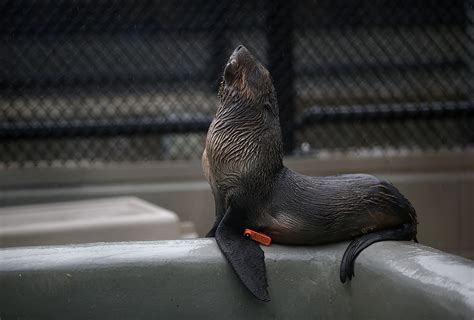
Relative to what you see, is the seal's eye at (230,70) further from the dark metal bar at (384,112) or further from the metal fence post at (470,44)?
the metal fence post at (470,44)

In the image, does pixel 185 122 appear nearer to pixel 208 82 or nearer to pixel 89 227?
pixel 208 82

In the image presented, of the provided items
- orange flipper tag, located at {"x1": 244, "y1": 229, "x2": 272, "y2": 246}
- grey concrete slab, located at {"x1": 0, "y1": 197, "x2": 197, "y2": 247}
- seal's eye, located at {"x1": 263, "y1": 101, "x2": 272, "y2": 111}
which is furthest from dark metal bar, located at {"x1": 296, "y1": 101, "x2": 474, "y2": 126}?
orange flipper tag, located at {"x1": 244, "y1": 229, "x2": 272, "y2": 246}

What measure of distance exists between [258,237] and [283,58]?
165cm

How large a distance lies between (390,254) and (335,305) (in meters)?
0.17

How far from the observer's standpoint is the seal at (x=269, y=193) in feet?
5.34

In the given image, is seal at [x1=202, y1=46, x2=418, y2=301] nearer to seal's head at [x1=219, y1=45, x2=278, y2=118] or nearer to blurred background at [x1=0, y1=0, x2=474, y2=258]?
seal's head at [x1=219, y1=45, x2=278, y2=118]

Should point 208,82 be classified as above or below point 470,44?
below

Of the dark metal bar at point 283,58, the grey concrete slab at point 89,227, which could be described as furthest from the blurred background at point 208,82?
the grey concrete slab at point 89,227

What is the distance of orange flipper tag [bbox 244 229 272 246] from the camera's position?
1645mm

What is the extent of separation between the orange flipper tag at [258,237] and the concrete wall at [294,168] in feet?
4.59

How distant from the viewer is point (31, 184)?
307cm

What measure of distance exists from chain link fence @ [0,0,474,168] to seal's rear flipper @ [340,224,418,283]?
1.56 metres

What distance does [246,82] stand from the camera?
1.70m

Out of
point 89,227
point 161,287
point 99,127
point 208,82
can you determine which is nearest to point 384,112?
point 208,82
